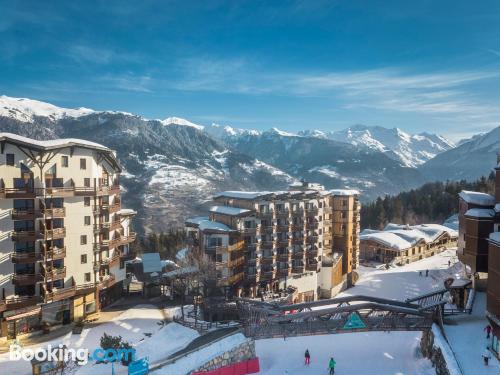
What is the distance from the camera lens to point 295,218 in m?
65.6

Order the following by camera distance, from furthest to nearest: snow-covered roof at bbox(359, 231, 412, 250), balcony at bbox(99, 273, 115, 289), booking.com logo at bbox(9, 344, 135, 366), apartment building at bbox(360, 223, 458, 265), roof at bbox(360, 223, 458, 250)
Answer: roof at bbox(360, 223, 458, 250)
apartment building at bbox(360, 223, 458, 265)
snow-covered roof at bbox(359, 231, 412, 250)
balcony at bbox(99, 273, 115, 289)
booking.com logo at bbox(9, 344, 135, 366)

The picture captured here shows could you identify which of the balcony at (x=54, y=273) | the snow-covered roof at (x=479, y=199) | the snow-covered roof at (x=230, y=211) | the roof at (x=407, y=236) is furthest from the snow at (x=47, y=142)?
the roof at (x=407, y=236)

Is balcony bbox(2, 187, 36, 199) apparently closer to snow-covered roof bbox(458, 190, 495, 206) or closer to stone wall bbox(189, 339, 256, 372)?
stone wall bbox(189, 339, 256, 372)

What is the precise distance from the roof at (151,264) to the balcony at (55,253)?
15658 mm

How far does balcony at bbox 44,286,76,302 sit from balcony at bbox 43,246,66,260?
3548mm

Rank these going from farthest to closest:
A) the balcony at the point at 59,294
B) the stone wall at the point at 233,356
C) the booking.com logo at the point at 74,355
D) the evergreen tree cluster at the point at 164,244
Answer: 1. the evergreen tree cluster at the point at 164,244
2. the balcony at the point at 59,294
3. the booking.com logo at the point at 74,355
4. the stone wall at the point at 233,356

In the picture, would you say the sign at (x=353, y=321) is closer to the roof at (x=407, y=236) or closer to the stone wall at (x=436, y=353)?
the stone wall at (x=436, y=353)

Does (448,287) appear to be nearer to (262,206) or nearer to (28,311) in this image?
(262,206)

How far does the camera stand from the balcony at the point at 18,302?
3850cm

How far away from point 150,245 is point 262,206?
161ft

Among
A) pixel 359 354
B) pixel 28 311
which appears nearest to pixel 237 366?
pixel 359 354

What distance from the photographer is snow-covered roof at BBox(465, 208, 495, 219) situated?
4084 centimetres

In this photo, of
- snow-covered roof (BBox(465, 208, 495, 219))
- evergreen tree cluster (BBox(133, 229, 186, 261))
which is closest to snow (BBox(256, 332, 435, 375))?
snow-covered roof (BBox(465, 208, 495, 219))

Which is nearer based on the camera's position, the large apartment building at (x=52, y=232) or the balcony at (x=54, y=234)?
the large apartment building at (x=52, y=232)
